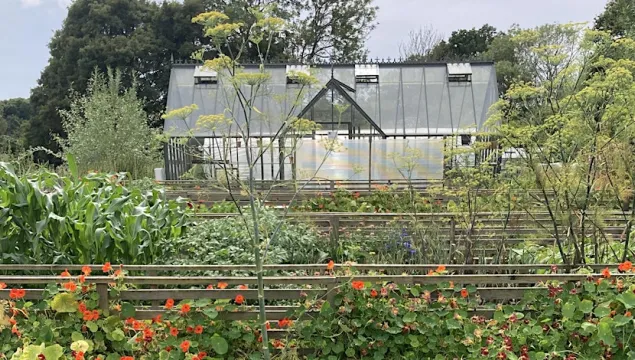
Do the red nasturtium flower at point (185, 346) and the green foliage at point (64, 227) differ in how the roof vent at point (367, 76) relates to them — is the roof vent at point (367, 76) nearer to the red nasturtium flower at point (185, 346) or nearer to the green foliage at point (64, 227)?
the green foliage at point (64, 227)

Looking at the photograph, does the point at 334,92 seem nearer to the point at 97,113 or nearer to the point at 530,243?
the point at 97,113

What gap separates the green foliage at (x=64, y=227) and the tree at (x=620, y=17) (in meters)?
8.61

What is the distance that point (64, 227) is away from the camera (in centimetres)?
246

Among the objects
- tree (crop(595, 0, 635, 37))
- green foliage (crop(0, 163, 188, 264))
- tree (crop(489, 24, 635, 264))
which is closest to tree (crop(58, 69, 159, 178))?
green foliage (crop(0, 163, 188, 264))

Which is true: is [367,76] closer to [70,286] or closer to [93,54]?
[70,286]

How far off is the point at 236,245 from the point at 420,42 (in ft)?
64.1

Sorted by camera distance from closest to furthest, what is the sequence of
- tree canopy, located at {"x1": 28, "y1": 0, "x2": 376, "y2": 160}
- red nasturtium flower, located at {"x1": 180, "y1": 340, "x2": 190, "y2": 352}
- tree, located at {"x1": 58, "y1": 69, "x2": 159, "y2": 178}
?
red nasturtium flower, located at {"x1": 180, "y1": 340, "x2": 190, "y2": 352} → tree, located at {"x1": 58, "y1": 69, "x2": 159, "y2": 178} → tree canopy, located at {"x1": 28, "y1": 0, "x2": 376, "y2": 160}

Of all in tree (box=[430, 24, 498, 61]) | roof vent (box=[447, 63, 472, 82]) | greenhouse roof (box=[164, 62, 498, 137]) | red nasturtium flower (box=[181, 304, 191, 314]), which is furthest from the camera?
tree (box=[430, 24, 498, 61])

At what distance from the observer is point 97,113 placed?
27.9 feet

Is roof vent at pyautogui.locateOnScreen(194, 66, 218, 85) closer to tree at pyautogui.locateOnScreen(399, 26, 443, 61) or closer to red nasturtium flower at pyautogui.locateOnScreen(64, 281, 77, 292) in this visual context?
red nasturtium flower at pyautogui.locateOnScreen(64, 281, 77, 292)

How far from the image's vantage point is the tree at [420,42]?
2044 cm

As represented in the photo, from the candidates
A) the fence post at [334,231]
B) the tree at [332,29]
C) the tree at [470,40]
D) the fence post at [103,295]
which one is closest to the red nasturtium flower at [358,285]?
the fence post at [103,295]

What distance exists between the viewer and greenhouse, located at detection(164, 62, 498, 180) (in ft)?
26.3

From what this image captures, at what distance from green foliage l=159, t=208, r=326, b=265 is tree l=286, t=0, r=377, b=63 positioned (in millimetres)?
15191
